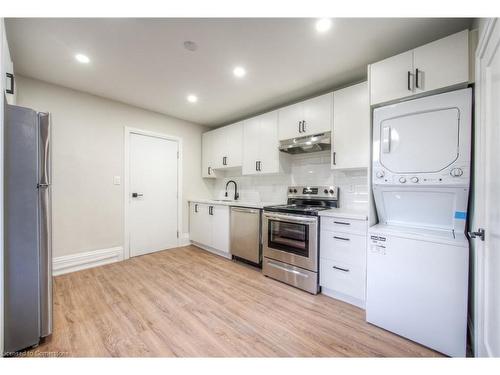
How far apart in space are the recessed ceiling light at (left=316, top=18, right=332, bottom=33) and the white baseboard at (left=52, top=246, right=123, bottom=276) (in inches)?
144

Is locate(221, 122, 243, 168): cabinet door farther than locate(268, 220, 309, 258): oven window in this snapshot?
Yes

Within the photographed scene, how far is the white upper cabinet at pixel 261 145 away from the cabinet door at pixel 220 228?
2.47ft

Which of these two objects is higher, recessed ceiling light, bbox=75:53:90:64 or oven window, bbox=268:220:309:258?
recessed ceiling light, bbox=75:53:90:64

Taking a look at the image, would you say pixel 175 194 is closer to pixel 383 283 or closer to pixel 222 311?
pixel 222 311

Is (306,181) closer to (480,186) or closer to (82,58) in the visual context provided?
(480,186)

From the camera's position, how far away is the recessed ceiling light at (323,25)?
1571 millimetres

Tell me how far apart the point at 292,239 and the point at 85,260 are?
9.12ft

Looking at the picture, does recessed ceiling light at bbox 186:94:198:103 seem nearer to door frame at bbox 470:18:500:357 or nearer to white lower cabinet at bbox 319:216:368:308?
white lower cabinet at bbox 319:216:368:308

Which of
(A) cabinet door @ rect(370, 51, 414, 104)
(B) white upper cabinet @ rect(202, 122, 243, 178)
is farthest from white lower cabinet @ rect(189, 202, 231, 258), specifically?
(A) cabinet door @ rect(370, 51, 414, 104)

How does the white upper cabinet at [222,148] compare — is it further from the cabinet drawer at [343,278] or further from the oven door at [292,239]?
the cabinet drawer at [343,278]

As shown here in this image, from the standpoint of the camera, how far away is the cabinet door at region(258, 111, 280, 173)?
9.90 ft

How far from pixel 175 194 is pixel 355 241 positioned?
3.03 m

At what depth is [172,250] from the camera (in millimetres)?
3701

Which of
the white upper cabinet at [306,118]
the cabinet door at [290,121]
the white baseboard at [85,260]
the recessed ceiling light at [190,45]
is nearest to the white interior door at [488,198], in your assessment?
the white upper cabinet at [306,118]
